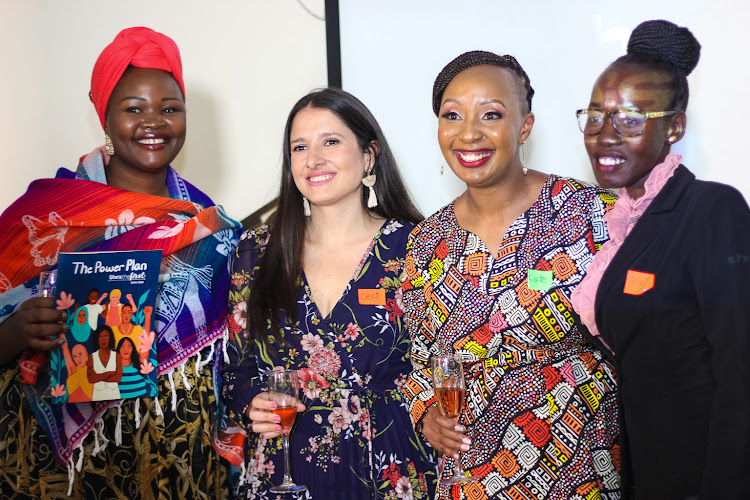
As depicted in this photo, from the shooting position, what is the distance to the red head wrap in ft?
9.11

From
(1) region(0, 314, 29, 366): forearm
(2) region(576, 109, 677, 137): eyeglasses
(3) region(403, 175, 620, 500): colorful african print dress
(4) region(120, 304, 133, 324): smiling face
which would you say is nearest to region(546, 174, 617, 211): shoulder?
(3) region(403, 175, 620, 500): colorful african print dress

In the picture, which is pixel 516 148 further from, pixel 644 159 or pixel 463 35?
pixel 463 35

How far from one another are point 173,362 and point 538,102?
1902 millimetres

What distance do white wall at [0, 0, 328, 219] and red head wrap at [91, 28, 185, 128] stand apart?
0.96 meters

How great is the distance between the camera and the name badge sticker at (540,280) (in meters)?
2.15

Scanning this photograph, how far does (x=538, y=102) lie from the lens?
125 inches

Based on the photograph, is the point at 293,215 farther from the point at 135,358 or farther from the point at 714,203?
the point at 714,203

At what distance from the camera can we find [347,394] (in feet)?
8.17

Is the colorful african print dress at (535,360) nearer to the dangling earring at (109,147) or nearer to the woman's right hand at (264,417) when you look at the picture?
the woman's right hand at (264,417)

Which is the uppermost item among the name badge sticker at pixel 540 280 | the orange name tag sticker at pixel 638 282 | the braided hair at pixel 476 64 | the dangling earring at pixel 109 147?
the braided hair at pixel 476 64

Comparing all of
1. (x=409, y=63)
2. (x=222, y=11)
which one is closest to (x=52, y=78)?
(x=222, y=11)

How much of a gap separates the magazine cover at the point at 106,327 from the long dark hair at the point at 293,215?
15.0 inches

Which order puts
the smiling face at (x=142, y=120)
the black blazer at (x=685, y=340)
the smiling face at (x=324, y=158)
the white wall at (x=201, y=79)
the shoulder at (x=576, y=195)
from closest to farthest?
the black blazer at (x=685, y=340) → the shoulder at (x=576, y=195) → the smiling face at (x=324, y=158) → the smiling face at (x=142, y=120) → the white wall at (x=201, y=79)

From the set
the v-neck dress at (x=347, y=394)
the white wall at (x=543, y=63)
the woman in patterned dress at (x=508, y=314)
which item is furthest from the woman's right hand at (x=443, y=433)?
the white wall at (x=543, y=63)
